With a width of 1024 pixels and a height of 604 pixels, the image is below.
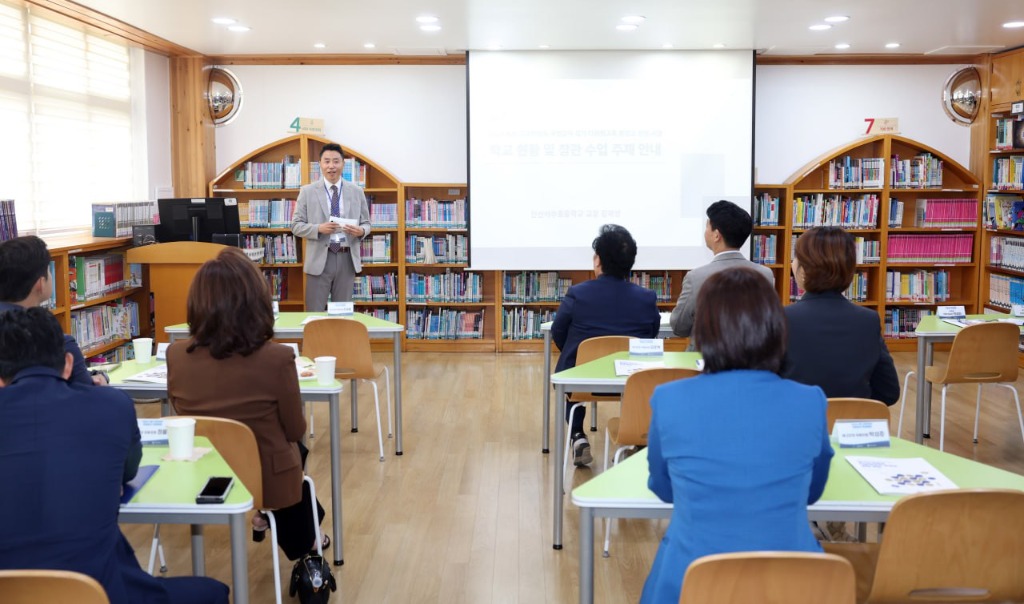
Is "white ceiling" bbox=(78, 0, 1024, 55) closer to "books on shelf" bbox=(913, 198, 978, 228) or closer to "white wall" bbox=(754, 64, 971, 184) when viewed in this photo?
"white wall" bbox=(754, 64, 971, 184)

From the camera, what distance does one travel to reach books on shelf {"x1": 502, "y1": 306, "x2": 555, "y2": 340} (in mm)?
8711

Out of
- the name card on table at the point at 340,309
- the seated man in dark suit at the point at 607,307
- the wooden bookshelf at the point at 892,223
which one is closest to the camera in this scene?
the seated man in dark suit at the point at 607,307

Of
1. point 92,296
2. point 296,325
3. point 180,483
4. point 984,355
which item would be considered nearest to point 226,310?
point 180,483

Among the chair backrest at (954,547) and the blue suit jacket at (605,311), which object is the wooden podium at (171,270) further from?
the chair backrest at (954,547)

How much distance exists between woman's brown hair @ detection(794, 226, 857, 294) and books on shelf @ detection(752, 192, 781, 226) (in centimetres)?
529

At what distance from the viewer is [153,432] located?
286 cm

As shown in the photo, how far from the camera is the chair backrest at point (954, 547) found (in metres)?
2.13

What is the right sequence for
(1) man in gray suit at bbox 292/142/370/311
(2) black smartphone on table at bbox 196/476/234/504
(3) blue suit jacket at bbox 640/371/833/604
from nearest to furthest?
(3) blue suit jacket at bbox 640/371/833/604 < (2) black smartphone on table at bbox 196/476/234/504 < (1) man in gray suit at bbox 292/142/370/311

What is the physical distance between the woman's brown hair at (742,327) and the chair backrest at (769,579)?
428mm

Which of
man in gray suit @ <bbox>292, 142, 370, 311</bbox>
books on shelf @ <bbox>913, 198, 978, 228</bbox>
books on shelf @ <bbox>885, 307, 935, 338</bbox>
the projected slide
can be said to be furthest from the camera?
books on shelf @ <bbox>885, 307, 935, 338</bbox>

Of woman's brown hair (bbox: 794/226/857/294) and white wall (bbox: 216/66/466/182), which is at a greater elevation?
white wall (bbox: 216/66/466/182)

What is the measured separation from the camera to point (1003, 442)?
226 inches

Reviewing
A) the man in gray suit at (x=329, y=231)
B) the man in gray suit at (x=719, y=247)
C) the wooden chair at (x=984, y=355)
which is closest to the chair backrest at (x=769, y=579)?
the man in gray suit at (x=719, y=247)

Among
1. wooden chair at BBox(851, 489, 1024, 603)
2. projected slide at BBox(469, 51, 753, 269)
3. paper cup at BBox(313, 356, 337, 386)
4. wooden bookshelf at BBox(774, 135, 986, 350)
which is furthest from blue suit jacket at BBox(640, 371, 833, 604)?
wooden bookshelf at BBox(774, 135, 986, 350)
